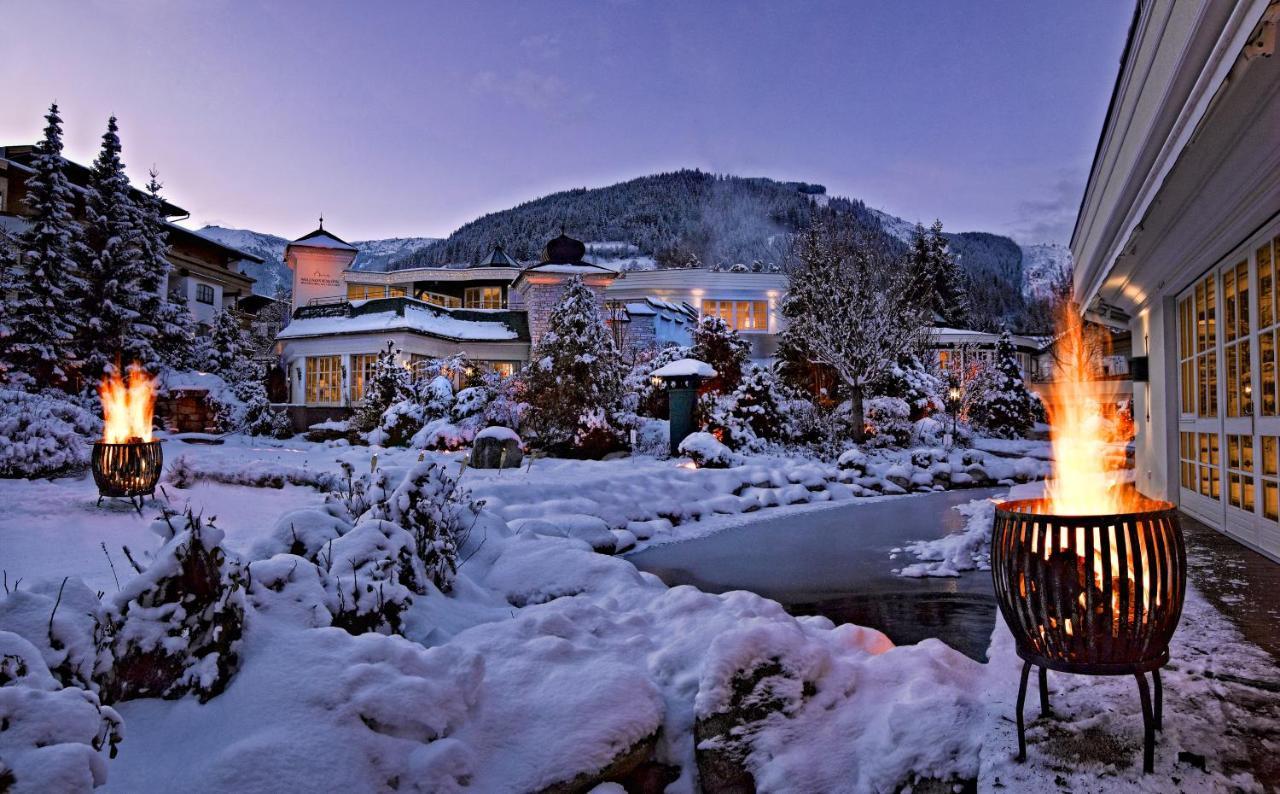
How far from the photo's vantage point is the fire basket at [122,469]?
267 inches

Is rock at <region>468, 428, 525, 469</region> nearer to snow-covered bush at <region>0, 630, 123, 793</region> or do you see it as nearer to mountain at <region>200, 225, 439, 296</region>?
snow-covered bush at <region>0, 630, 123, 793</region>

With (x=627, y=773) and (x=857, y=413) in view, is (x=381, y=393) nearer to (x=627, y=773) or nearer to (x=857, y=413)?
(x=857, y=413)

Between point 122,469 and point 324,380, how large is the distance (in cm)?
1634

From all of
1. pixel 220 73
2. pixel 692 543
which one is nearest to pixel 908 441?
pixel 692 543

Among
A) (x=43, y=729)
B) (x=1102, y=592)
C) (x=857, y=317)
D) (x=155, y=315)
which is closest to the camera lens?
(x=43, y=729)

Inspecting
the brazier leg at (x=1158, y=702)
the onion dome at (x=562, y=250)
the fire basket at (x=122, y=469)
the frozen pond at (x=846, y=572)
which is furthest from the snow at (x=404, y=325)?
the brazier leg at (x=1158, y=702)

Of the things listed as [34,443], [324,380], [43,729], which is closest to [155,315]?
[324,380]

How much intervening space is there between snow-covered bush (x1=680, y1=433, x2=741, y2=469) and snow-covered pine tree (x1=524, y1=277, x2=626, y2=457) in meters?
2.45

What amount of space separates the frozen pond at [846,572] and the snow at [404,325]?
16104 mm

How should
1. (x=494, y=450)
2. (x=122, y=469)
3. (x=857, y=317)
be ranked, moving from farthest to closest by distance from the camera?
1. (x=857, y=317)
2. (x=494, y=450)
3. (x=122, y=469)

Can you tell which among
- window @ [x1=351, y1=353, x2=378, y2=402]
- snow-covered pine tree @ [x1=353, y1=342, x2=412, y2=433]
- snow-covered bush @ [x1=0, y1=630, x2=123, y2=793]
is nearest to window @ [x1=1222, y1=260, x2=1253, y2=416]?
snow-covered bush @ [x1=0, y1=630, x2=123, y2=793]

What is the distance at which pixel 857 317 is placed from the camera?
17.4 metres

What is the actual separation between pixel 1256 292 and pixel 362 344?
21465 mm

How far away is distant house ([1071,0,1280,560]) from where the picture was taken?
2787 mm
